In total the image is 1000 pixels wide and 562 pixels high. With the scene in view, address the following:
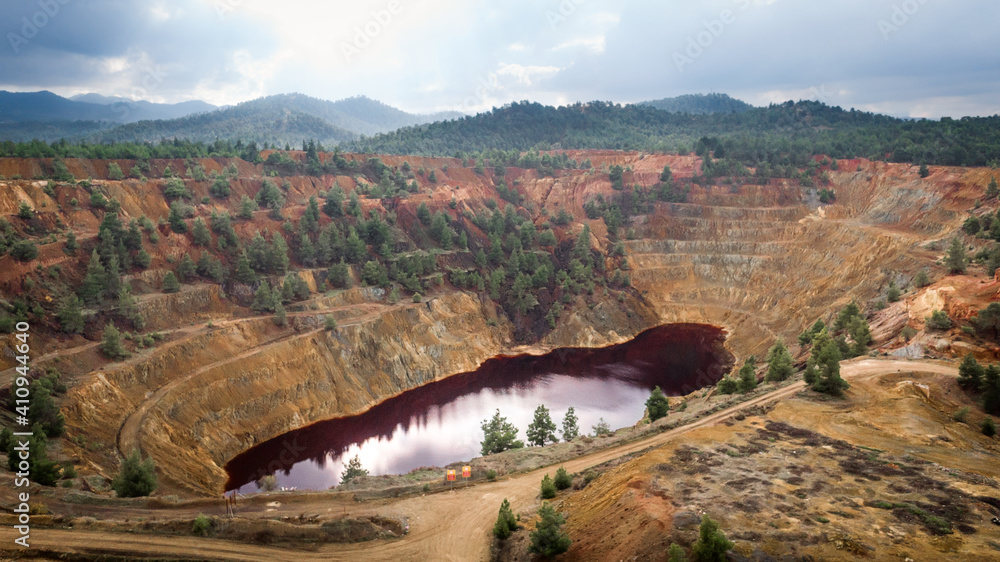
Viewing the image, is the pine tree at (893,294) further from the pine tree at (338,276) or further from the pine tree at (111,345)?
the pine tree at (111,345)

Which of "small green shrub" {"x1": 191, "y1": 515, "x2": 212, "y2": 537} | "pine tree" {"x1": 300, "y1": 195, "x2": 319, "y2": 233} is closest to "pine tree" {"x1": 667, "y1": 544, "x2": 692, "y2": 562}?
"small green shrub" {"x1": 191, "y1": 515, "x2": 212, "y2": 537}

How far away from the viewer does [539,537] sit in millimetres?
23891

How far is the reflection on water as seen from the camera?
49.8 m

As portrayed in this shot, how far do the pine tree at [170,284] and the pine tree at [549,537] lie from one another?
50996mm

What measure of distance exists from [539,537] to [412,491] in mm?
11858

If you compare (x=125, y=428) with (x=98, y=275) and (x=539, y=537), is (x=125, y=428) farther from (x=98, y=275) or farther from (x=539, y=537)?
(x=539, y=537)

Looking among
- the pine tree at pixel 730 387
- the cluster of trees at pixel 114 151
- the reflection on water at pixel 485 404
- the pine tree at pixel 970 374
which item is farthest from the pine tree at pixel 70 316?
the pine tree at pixel 970 374

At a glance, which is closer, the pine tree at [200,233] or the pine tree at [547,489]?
the pine tree at [547,489]

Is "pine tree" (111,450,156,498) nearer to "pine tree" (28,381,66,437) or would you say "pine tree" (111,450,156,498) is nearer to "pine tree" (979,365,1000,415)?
"pine tree" (28,381,66,437)

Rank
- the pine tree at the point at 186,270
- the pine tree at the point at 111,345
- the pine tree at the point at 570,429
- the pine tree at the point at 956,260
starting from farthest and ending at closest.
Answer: the pine tree at the point at 186,270, the pine tree at the point at 956,260, the pine tree at the point at 570,429, the pine tree at the point at 111,345

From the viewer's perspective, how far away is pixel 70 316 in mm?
48500

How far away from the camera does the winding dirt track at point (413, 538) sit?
2425 centimetres

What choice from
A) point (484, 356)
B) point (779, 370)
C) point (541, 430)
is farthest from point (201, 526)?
point (484, 356)

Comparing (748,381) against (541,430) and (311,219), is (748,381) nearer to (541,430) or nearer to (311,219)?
(541,430)
